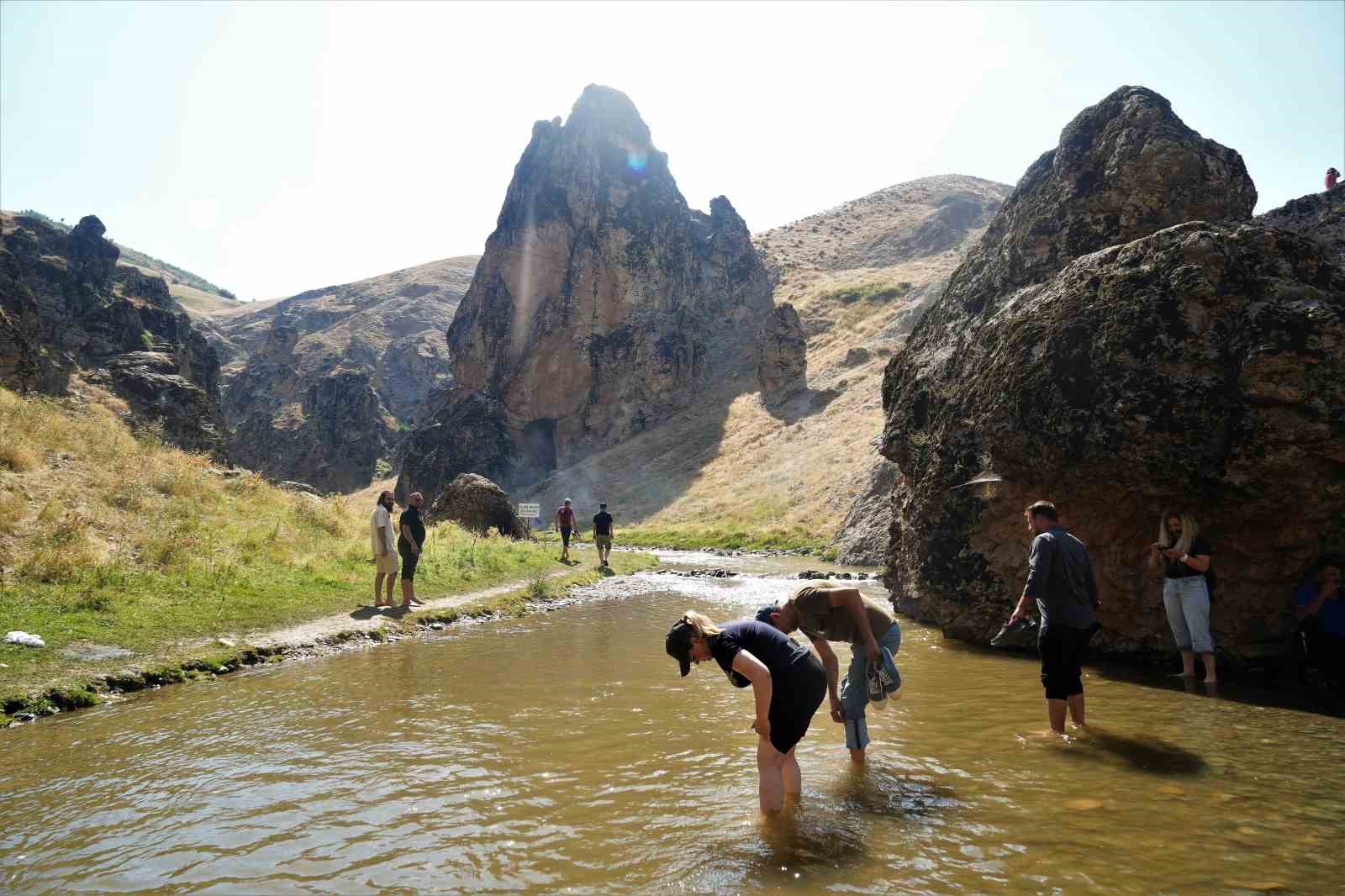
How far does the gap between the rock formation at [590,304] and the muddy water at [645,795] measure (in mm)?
68893

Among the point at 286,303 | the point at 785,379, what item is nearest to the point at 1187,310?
the point at 785,379

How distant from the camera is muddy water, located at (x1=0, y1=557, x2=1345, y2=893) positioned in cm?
444

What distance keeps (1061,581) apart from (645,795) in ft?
15.2

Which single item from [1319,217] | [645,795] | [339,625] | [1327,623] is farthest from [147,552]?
[1319,217]

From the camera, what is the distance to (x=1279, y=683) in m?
8.68

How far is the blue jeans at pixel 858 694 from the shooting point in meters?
6.47

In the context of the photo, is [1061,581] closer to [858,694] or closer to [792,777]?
[858,694]

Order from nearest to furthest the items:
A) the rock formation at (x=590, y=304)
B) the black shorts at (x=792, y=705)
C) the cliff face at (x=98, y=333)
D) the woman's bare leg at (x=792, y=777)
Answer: the black shorts at (x=792, y=705), the woman's bare leg at (x=792, y=777), the cliff face at (x=98, y=333), the rock formation at (x=590, y=304)

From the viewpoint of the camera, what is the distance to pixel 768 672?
197 inches

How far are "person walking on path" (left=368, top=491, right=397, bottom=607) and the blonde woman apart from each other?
13353 millimetres

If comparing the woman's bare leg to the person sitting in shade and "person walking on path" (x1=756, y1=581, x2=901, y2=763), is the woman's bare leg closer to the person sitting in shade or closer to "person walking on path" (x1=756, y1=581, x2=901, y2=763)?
"person walking on path" (x1=756, y1=581, x2=901, y2=763)

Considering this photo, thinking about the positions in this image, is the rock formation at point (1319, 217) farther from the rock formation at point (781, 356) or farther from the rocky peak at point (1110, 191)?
the rock formation at point (781, 356)

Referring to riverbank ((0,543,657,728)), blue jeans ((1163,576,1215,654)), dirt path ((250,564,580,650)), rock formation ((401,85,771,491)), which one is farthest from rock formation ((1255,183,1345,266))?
rock formation ((401,85,771,491))

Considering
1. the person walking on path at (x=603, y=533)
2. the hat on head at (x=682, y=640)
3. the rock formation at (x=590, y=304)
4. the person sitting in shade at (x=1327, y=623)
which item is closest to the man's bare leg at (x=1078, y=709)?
the person sitting in shade at (x=1327, y=623)
